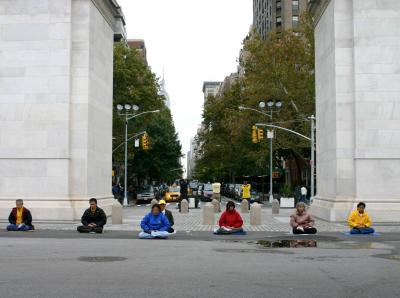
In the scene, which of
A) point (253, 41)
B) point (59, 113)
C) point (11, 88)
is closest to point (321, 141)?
point (59, 113)

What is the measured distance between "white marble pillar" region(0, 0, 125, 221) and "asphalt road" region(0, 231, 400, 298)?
8186mm

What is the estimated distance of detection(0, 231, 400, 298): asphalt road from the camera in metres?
8.47

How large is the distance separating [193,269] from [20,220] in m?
11.2

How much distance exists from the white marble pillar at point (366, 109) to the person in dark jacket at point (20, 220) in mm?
11691

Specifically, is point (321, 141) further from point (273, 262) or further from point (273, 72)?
point (273, 72)

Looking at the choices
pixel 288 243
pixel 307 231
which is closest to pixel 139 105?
pixel 307 231

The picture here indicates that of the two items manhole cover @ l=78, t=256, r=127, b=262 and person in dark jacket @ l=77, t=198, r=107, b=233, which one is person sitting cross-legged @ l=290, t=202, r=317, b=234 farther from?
manhole cover @ l=78, t=256, r=127, b=262

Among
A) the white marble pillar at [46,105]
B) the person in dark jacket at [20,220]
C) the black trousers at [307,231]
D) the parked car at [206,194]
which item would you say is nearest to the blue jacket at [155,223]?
the black trousers at [307,231]

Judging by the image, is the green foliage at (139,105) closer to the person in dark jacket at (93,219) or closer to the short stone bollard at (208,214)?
the short stone bollard at (208,214)

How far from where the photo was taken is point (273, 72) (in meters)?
53.2

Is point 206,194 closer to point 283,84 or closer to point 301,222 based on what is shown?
point 283,84

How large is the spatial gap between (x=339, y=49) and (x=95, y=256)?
15905mm

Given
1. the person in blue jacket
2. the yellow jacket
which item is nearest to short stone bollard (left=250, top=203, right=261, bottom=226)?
the yellow jacket

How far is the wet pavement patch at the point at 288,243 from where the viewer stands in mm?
15203
